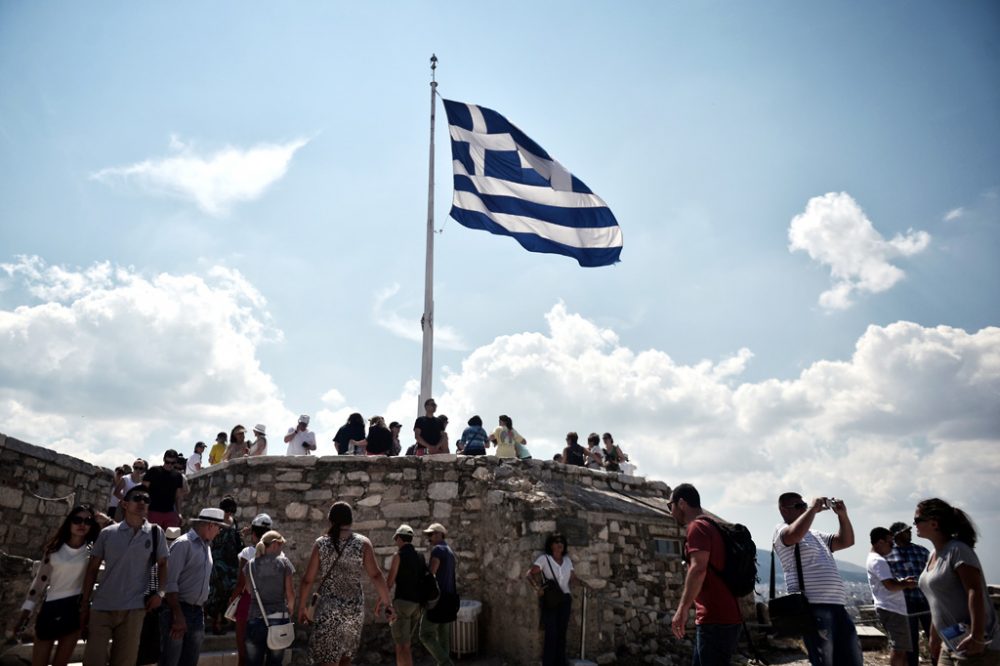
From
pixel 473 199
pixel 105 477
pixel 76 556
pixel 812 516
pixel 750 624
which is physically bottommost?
pixel 750 624

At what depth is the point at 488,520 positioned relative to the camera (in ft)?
29.7

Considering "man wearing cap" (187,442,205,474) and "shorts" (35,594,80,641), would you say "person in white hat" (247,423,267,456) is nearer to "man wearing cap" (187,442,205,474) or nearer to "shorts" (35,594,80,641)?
"man wearing cap" (187,442,205,474)

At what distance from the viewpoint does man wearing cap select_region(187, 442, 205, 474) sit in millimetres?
12087

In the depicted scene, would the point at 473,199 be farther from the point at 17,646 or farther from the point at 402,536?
the point at 17,646

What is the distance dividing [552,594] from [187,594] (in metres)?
3.91

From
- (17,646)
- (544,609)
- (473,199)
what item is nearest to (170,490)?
(17,646)

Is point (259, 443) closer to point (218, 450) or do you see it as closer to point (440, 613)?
point (218, 450)

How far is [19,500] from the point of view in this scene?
27.3 feet

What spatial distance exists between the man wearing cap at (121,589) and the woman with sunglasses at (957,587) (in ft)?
19.3

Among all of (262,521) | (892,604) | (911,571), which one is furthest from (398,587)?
(911,571)

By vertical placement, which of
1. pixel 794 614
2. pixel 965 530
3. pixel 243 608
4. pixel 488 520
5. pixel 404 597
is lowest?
pixel 243 608

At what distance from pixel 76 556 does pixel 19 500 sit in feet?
13.6

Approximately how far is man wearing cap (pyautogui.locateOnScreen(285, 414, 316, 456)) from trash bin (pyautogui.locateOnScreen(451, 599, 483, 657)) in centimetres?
384

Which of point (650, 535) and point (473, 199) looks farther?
point (473, 199)
